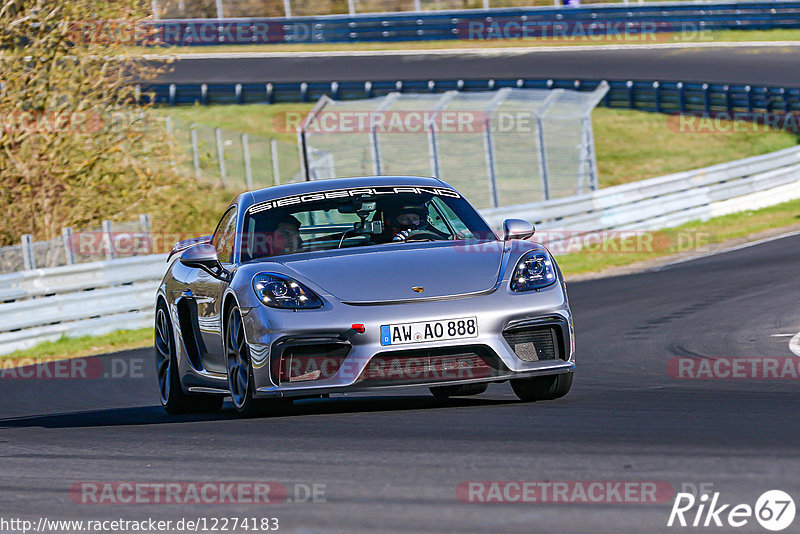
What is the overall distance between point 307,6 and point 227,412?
41152 millimetres

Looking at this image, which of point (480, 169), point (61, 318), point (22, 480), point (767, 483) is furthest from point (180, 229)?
point (767, 483)

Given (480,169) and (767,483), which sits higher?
(767,483)

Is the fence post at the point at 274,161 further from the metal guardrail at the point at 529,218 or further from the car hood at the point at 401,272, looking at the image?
the car hood at the point at 401,272

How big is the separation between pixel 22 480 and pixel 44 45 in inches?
594

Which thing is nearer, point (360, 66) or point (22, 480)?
point (22, 480)

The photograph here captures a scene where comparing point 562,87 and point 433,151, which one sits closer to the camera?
point 433,151

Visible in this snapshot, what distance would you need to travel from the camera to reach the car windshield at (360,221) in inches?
319

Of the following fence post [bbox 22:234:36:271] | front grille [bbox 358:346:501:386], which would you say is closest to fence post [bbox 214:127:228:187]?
fence post [bbox 22:234:36:271]

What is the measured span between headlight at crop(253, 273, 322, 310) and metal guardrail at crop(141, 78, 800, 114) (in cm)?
2447

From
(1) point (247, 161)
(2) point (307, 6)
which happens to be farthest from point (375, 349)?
(2) point (307, 6)

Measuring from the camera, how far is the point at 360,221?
827cm

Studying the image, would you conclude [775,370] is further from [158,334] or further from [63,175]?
[63,175]

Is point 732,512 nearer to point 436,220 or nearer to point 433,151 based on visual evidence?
point 436,220

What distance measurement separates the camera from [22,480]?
6125 millimetres
